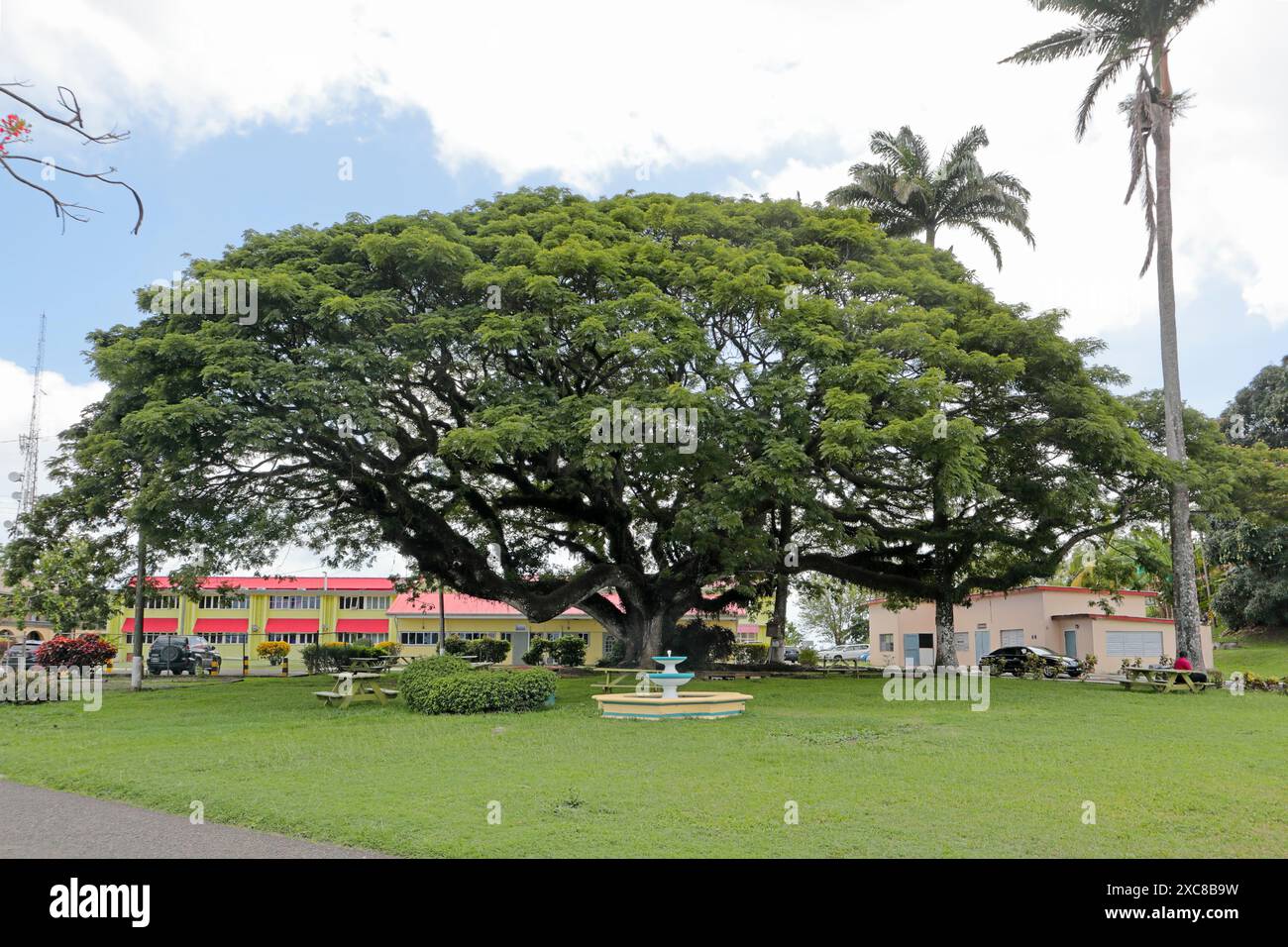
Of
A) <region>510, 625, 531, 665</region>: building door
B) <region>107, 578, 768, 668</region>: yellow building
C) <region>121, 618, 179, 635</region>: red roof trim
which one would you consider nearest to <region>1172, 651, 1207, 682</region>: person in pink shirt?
<region>510, 625, 531, 665</region>: building door

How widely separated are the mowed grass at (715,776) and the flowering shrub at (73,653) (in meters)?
11.6

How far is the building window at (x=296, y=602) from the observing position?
5716 cm

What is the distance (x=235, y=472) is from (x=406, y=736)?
381 inches

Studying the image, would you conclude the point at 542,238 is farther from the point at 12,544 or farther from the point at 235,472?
the point at 12,544

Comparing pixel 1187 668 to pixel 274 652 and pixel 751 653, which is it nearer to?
pixel 751 653

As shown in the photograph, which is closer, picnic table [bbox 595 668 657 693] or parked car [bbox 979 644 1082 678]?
picnic table [bbox 595 668 657 693]

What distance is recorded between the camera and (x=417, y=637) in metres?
49.9

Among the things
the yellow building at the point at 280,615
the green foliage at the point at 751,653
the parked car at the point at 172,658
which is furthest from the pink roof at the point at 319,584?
the green foliage at the point at 751,653

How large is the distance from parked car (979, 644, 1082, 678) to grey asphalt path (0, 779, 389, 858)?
29.4 m

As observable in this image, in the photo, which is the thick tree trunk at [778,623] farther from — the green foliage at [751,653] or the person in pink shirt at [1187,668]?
the person in pink shirt at [1187,668]

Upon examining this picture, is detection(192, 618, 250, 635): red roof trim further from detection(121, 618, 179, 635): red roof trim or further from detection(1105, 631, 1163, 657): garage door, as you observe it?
detection(1105, 631, 1163, 657): garage door

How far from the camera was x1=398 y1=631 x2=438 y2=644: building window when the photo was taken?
49.3 m
